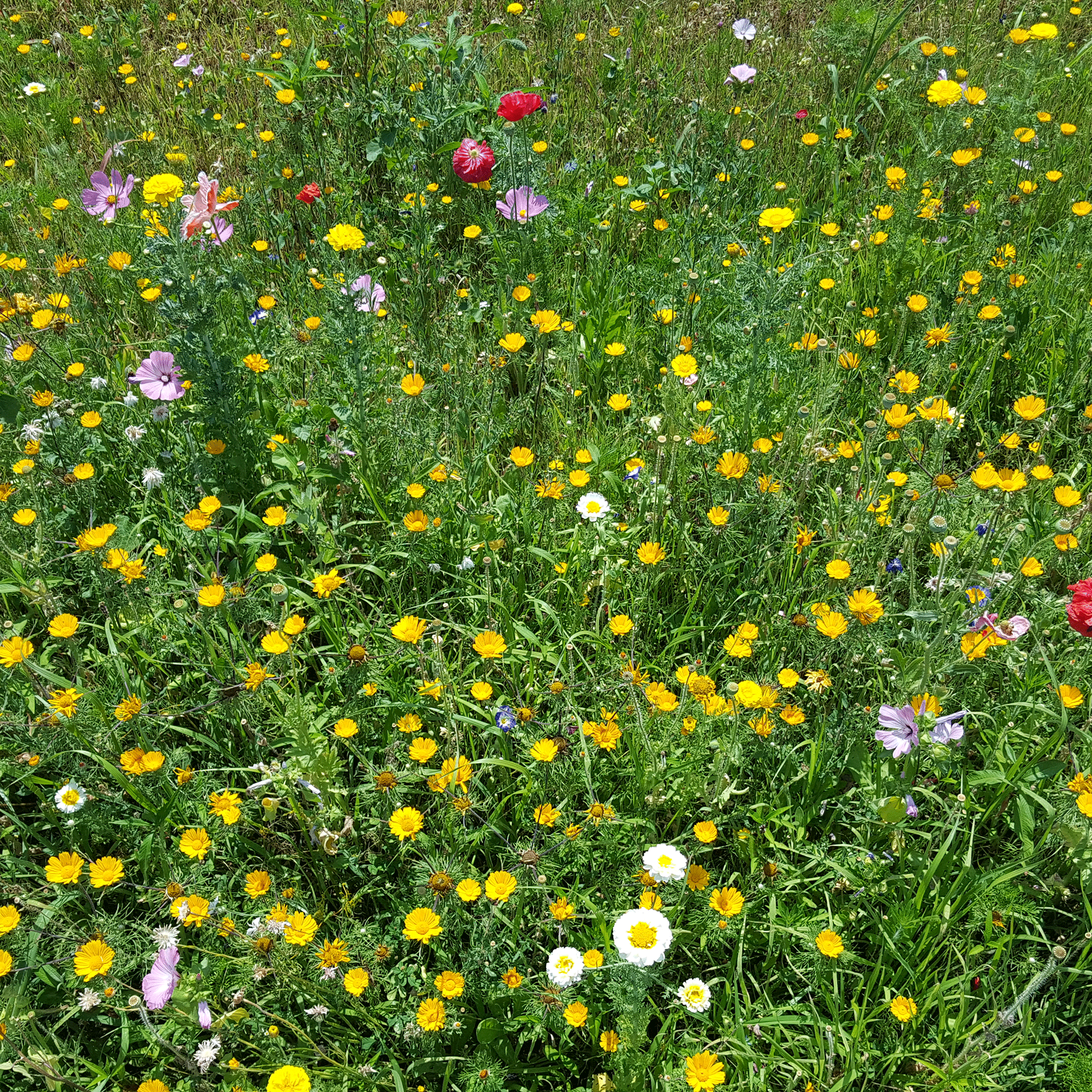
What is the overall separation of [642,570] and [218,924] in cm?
125

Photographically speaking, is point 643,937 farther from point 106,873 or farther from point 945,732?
point 106,873

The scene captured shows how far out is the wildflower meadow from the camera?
5.08ft

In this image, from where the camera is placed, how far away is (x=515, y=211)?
2.83m

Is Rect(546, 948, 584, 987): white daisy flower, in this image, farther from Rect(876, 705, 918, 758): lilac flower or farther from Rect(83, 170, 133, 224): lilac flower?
Rect(83, 170, 133, 224): lilac flower

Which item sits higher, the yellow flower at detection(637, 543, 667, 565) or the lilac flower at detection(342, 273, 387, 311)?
the lilac flower at detection(342, 273, 387, 311)

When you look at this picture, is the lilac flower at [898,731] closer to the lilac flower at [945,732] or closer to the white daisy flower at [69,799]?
the lilac flower at [945,732]

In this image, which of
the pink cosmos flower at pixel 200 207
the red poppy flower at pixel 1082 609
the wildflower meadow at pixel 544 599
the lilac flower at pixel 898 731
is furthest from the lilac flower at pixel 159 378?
the red poppy flower at pixel 1082 609

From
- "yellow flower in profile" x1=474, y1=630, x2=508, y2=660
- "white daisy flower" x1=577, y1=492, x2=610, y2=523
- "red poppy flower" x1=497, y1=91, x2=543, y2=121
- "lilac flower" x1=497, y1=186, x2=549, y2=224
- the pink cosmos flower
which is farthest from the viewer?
"lilac flower" x1=497, y1=186, x2=549, y2=224

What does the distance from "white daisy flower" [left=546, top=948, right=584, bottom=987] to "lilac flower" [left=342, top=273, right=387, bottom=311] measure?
1828 millimetres

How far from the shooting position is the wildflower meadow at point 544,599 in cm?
155

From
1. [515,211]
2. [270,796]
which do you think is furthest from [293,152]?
[270,796]

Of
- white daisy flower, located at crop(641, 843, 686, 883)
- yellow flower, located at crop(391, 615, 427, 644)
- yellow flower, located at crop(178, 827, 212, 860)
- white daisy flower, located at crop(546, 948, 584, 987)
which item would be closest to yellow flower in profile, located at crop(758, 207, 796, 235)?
yellow flower, located at crop(391, 615, 427, 644)

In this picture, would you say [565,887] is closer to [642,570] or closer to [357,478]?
[642,570]

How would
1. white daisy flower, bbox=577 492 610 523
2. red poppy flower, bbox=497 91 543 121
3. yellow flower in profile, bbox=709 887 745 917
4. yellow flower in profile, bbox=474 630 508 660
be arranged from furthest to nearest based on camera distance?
red poppy flower, bbox=497 91 543 121 < white daisy flower, bbox=577 492 610 523 < yellow flower in profile, bbox=474 630 508 660 < yellow flower in profile, bbox=709 887 745 917
